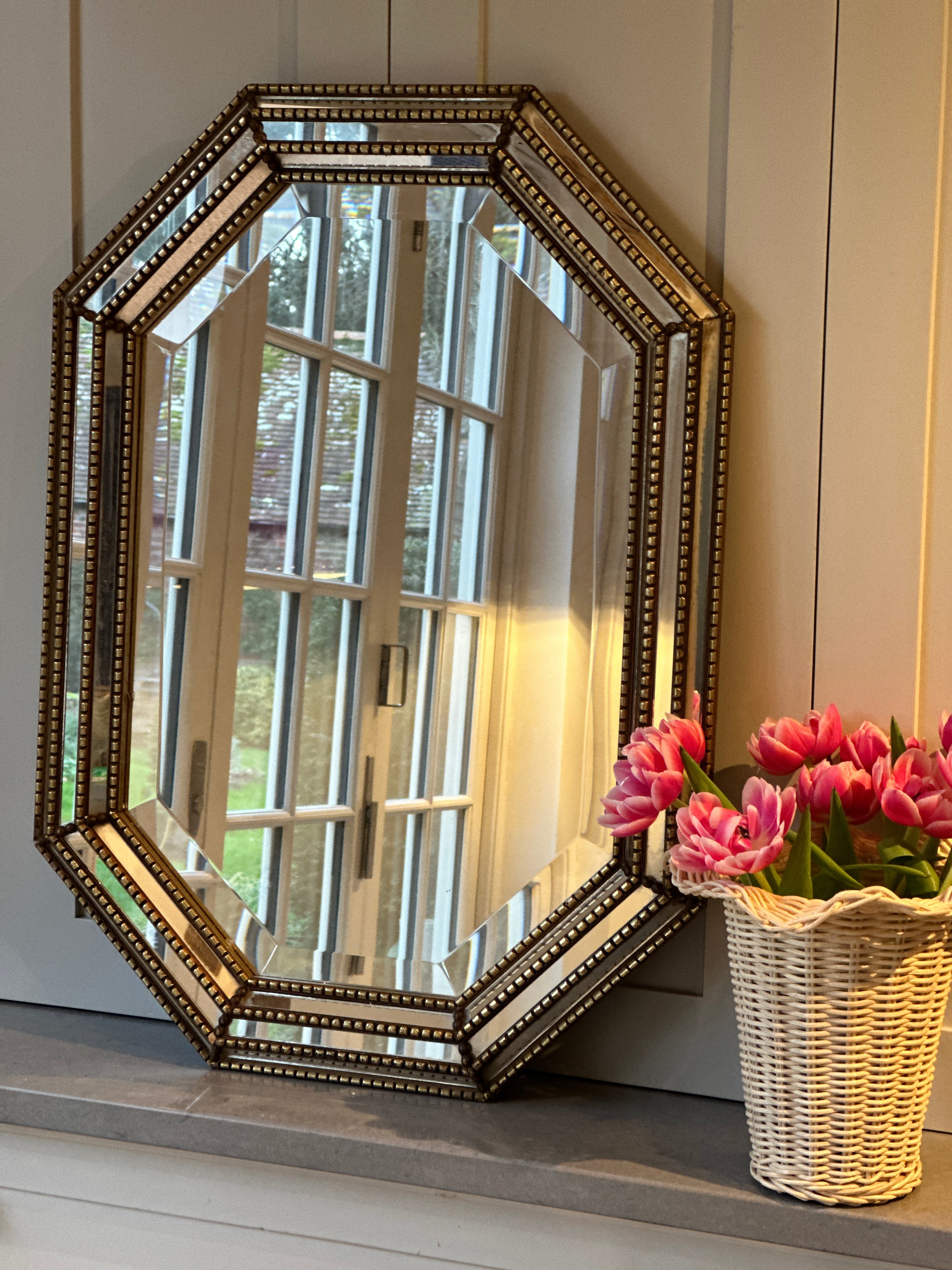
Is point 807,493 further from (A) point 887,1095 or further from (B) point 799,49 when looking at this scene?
(A) point 887,1095

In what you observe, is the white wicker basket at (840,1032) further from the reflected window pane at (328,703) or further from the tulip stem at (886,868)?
the reflected window pane at (328,703)

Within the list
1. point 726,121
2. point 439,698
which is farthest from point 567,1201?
point 726,121

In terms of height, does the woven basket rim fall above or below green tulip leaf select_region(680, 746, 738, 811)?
below

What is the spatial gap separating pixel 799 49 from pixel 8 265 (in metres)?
0.90

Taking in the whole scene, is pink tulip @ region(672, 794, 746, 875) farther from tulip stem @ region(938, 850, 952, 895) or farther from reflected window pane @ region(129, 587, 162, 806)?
reflected window pane @ region(129, 587, 162, 806)

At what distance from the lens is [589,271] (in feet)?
3.68

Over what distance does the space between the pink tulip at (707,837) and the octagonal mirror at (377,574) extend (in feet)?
0.59

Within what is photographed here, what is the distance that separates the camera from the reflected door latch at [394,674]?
1174mm

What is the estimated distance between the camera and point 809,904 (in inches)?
35.0

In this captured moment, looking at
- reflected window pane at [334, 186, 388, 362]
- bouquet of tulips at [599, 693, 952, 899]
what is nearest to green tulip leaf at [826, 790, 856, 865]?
bouquet of tulips at [599, 693, 952, 899]

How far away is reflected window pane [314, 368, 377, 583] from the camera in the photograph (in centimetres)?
119

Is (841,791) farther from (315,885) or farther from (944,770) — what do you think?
(315,885)

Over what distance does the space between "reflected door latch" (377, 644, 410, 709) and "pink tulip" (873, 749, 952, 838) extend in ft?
1.51

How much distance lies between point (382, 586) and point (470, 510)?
0.39 feet
